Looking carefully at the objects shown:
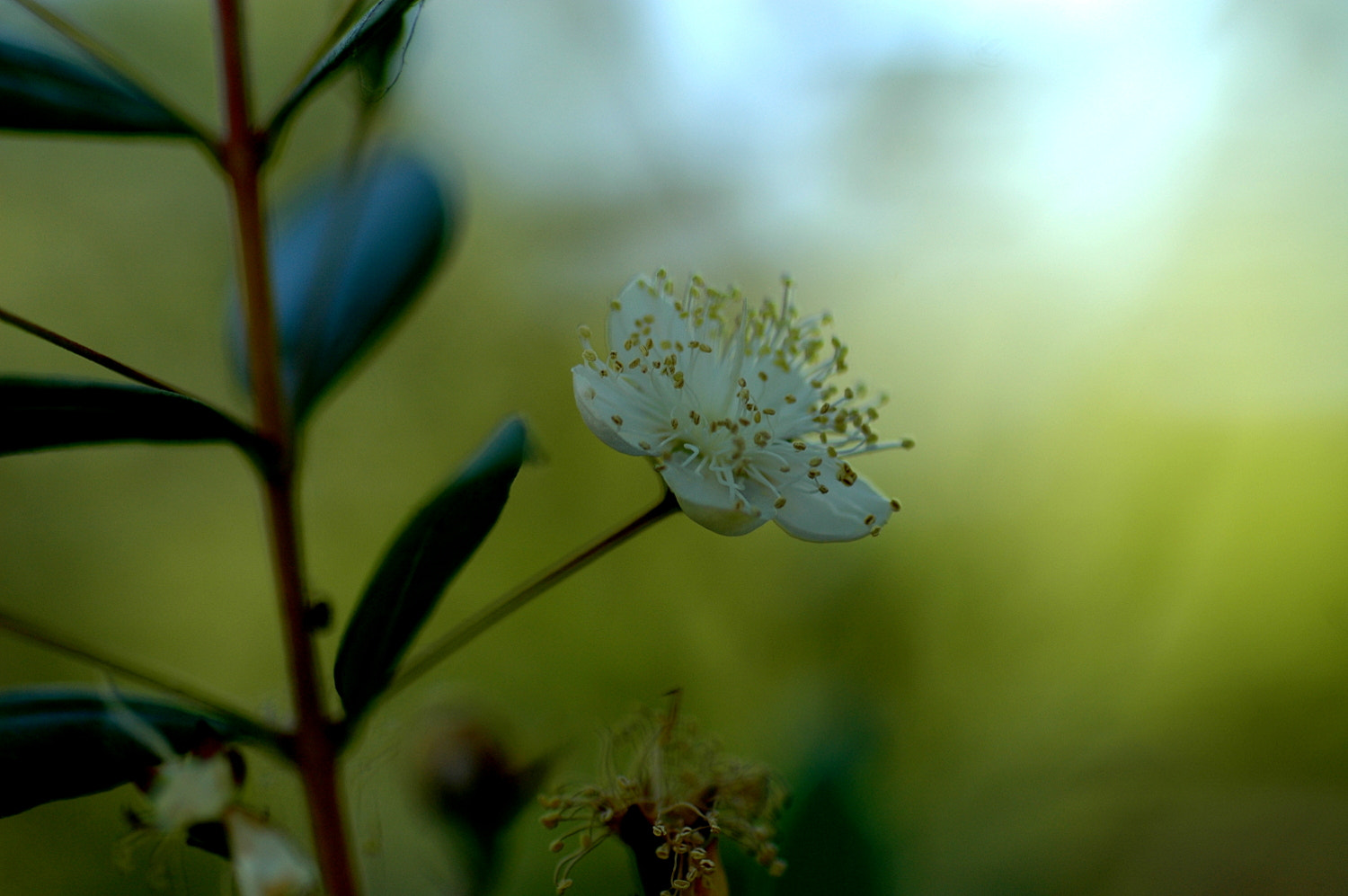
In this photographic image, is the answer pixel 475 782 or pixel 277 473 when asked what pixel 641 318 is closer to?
pixel 277 473

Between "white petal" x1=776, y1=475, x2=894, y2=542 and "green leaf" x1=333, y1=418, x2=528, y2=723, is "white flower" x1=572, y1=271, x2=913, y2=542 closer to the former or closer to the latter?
"white petal" x1=776, y1=475, x2=894, y2=542

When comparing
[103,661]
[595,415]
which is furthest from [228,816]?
[595,415]

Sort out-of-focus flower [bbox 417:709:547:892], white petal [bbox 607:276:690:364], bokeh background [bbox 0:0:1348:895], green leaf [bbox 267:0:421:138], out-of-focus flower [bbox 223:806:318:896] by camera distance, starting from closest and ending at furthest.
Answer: out-of-focus flower [bbox 223:806:318:896] → green leaf [bbox 267:0:421:138] → white petal [bbox 607:276:690:364] → out-of-focus flower [bbox 417:709:547:892] → bokeh background [bbox 0:0:1348:895]

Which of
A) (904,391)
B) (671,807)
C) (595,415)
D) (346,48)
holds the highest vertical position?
(904,391)

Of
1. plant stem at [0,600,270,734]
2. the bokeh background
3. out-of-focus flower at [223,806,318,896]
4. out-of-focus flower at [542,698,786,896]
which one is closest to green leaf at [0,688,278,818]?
plant stem at [0,600,270,734]

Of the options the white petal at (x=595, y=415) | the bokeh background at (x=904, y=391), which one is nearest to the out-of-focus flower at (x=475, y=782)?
the white petal at (x=595, y=415)

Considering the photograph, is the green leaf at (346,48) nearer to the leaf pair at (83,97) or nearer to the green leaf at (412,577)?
the leaf pair at (83,97)
